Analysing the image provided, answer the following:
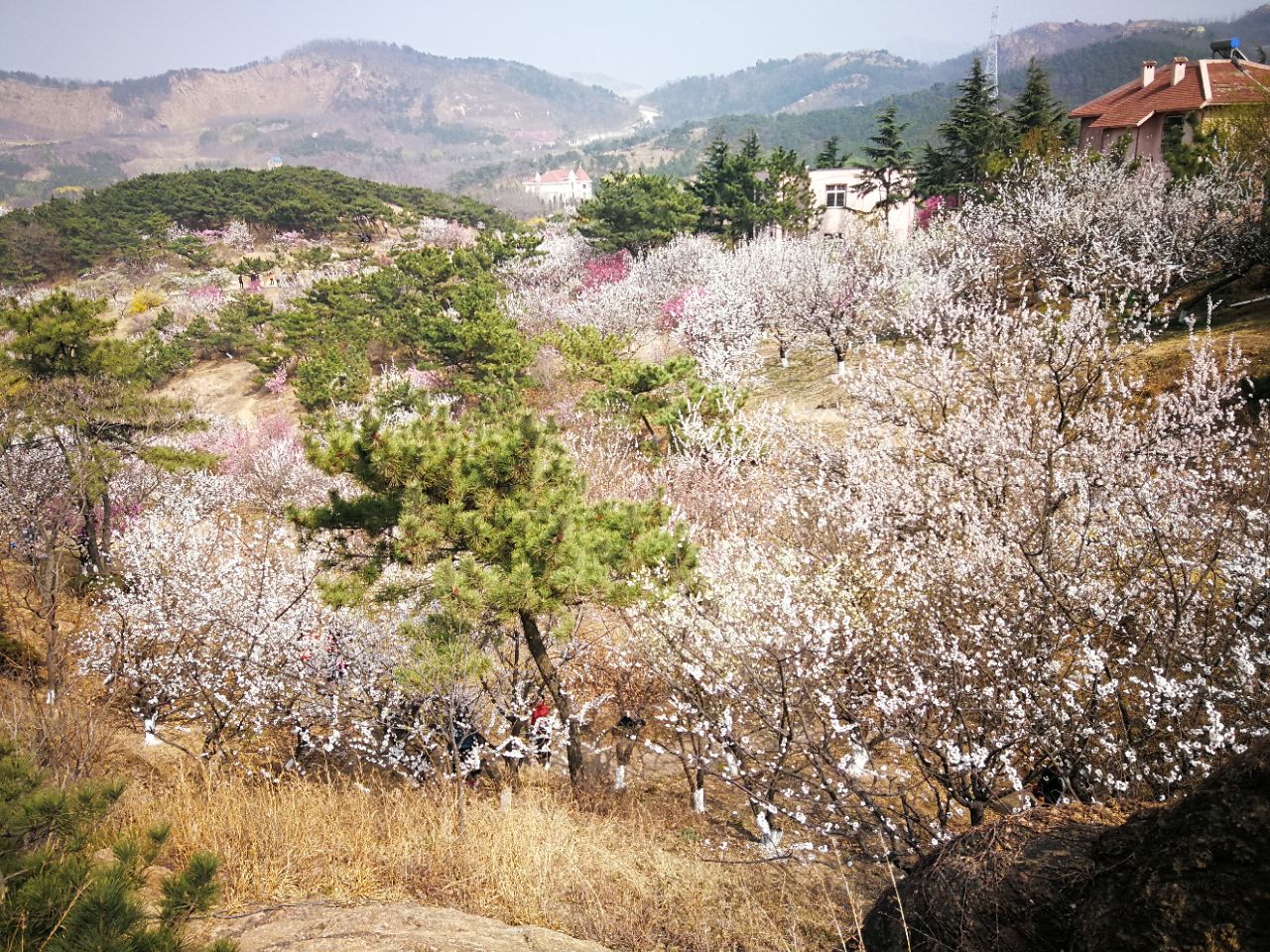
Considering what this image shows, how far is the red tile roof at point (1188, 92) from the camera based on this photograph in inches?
1403

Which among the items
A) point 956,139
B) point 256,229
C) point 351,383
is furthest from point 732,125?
point 351,383

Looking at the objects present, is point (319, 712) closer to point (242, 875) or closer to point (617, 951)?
point (242, 875)

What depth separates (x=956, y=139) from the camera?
40.2 metres

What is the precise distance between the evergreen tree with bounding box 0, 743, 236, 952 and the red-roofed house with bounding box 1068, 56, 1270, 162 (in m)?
43.4

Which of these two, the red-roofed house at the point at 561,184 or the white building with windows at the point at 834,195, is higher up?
the red-roofed house at the point at 561,184

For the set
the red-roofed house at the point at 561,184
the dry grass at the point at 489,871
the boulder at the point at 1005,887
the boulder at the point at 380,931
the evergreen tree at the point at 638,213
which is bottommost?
the dry grass at the point at 489,871

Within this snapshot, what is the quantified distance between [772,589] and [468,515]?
3640mm

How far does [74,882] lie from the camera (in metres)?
3.00

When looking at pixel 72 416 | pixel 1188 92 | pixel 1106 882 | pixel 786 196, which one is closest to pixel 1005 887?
pixel 1106 882

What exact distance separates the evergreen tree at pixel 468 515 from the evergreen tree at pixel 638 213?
38159 millimetres

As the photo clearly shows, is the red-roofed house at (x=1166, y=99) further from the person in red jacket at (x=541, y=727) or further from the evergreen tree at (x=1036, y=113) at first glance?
the person in red jacket at (x=541, y=727)

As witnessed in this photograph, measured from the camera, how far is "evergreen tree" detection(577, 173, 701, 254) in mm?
44188

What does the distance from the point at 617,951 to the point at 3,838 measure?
4075 millimetres

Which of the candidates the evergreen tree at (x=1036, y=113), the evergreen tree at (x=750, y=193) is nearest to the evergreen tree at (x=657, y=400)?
the evergreen tree at (x=750, y=193)
